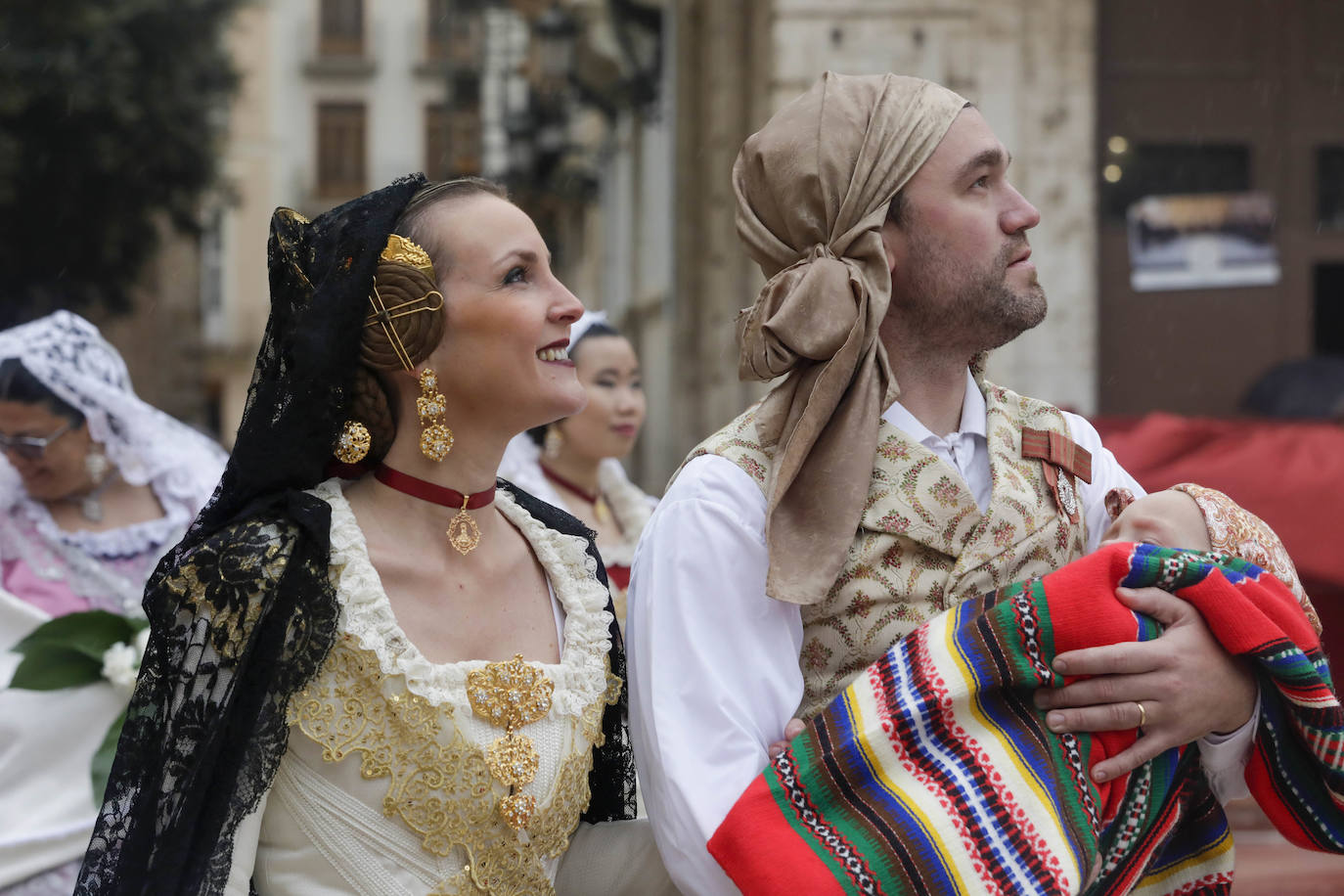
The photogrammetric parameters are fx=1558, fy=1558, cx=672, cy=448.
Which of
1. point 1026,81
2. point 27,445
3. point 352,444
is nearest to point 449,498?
point 352,444

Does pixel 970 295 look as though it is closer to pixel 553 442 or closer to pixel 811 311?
pixel 811 311

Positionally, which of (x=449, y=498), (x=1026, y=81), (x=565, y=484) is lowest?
(x=565, y=484)

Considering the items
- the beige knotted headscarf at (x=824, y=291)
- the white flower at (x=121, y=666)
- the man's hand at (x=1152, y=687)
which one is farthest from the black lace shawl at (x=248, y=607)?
the white flower at (x=121, y=666)

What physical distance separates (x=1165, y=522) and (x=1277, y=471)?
3821 mm

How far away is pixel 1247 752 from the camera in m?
2.49

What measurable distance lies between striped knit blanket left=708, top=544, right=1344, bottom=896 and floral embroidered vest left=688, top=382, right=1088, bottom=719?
0.13 metres

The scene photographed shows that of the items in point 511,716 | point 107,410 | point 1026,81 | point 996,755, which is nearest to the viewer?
point 996,755

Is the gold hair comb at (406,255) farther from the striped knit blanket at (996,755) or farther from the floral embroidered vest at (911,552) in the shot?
the striped knit blanket at (996,755)

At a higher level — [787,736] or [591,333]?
[591,333]

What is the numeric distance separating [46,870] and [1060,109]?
6524 millimetres

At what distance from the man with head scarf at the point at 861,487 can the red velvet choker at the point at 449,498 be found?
29cm

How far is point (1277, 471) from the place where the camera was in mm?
5945

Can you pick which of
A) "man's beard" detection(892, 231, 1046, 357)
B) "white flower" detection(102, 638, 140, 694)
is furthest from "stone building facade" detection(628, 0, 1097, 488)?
"man's beard" detection(892, 231, 1046, 357)

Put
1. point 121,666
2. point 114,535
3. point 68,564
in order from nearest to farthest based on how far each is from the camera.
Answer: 1. point 121,666
2. point 68,564
3. point 114,535
